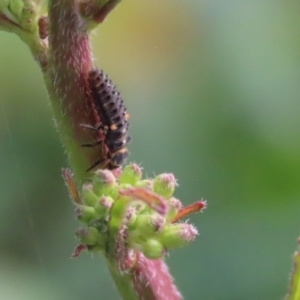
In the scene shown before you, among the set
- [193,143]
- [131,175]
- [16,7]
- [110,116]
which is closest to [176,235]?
[131,175]

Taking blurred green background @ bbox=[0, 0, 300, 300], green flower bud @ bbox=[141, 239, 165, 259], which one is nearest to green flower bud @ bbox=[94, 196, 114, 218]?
green flower bud @ bbox=[141, 239, 165, 259]

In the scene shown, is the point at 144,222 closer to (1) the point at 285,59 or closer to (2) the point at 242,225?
(2) the point at 242,225

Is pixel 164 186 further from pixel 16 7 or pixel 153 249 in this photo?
pixel 16 7

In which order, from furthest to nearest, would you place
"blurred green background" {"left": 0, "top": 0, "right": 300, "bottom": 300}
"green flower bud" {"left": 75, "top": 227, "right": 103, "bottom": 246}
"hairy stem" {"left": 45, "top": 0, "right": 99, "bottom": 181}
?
"blurred green background" {"left": 0, "top": 0, "right": 300, "bottom": 300} < "hairy stem" {"left": 45, "top": 0, "right": 99, "bottom": 181} < "green flower bud" {"left": 75, "top": 227, "right": 103, "bottom": 246}

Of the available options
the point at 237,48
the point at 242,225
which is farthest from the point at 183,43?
the point at 242,225

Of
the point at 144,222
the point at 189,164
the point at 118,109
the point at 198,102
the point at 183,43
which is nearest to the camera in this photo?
the point at 144,222

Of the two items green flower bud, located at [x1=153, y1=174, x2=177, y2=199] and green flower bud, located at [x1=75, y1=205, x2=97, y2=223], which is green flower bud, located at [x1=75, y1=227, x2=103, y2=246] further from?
green flower bud, located at [x1=153, y1=174, x2=177, y2=199]
